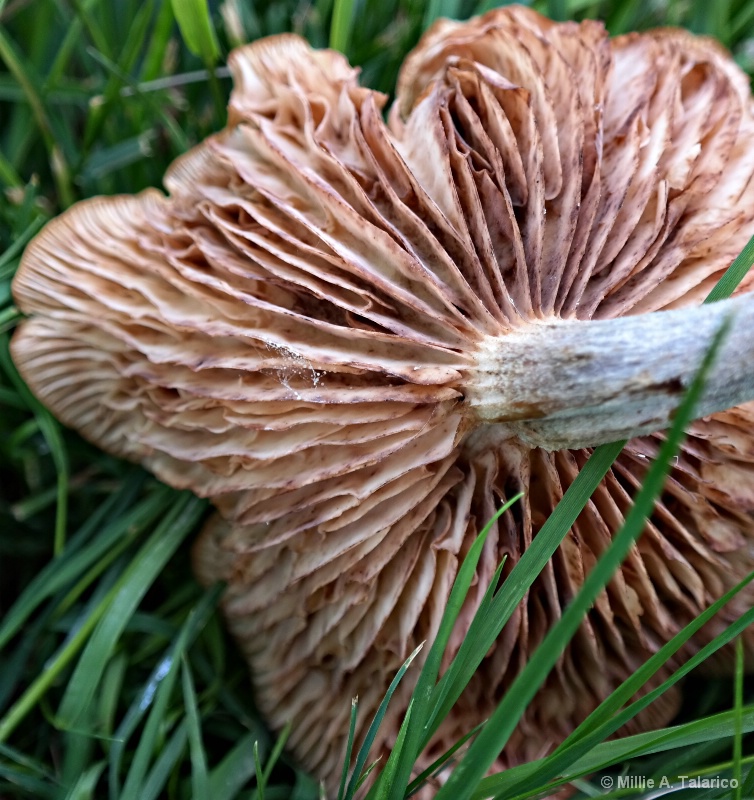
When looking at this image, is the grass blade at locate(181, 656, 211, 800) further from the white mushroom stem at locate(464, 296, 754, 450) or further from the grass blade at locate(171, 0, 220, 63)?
the grass blade at locate(171, 0, 220, 63)

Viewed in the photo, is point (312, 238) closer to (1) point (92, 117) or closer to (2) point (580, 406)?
(2) point (580, 406)

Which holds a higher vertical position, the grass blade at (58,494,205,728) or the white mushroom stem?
the white mushroom stem

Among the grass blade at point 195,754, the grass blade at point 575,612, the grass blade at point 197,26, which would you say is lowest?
the grass blade at point 195,754

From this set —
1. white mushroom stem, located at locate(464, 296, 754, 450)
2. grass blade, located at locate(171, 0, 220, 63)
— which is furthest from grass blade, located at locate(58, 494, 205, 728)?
grass blade, located at locate(171, 0, 220, 63)

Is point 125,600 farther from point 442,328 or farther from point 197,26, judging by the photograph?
point 197,26

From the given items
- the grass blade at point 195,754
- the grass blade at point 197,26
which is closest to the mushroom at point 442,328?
the grass blade at point 195,754

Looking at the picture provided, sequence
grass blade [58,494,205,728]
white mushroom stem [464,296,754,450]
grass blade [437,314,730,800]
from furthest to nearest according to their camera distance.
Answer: grass blade [58,494,205,728] → white mushroom stem [464,296,754,450] → grass blade [437,314,730,800]

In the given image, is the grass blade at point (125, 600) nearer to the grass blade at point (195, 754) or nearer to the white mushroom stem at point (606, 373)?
the grass blade at point (195, 754)

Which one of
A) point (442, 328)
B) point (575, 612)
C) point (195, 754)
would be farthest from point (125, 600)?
point (575, 612)

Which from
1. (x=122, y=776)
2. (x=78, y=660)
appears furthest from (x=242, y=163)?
(x=122, y=776)
